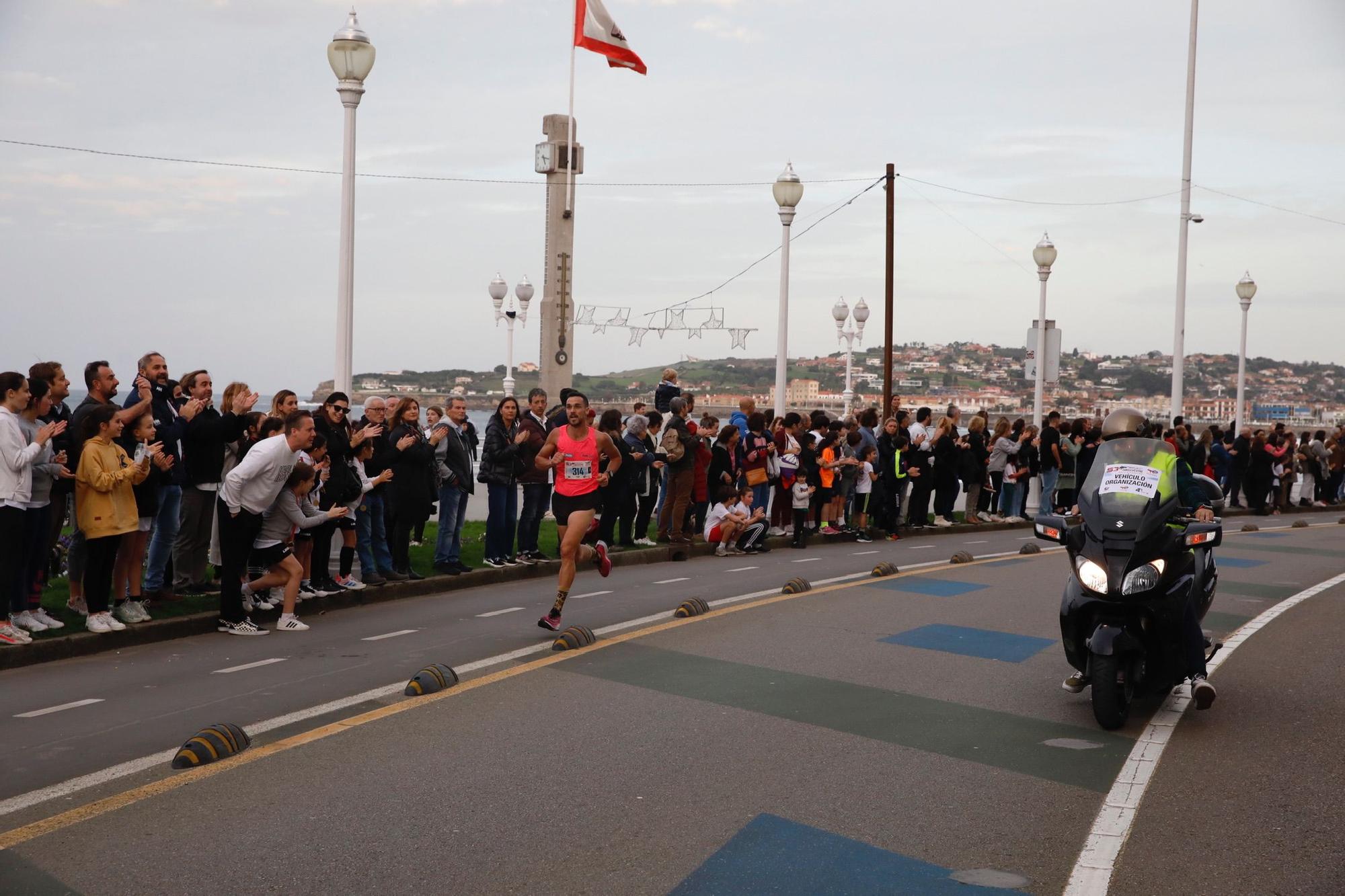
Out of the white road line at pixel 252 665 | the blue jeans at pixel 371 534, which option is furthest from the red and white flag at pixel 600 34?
the white road line at pixel 252 665

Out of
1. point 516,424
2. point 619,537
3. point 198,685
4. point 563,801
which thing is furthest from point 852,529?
point 563,801

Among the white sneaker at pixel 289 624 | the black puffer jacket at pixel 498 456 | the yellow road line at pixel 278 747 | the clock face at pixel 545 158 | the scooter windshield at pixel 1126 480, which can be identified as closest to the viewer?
the yellow road line at pixel 278 747

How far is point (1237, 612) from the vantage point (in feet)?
41.1

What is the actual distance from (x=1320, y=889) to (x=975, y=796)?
62.4 inches

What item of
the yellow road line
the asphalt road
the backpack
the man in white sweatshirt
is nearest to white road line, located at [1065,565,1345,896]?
the asphalt road

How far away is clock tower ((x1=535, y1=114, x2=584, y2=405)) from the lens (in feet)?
69.6

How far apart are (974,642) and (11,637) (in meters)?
7.54

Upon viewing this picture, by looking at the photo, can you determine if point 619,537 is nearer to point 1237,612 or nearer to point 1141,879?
point 1237,612

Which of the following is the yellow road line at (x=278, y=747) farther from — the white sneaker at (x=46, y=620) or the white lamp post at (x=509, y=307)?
the white lamp post at (x=509, y=307)

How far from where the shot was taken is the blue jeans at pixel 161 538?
35.5 feet

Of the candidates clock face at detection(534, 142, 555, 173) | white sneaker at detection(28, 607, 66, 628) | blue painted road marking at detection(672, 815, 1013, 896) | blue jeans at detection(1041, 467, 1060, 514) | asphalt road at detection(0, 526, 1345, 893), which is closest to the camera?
blue painted road marking at detection(672, 815, 1013, 896)

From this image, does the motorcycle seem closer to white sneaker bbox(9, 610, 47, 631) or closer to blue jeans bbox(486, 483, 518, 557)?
white sneaker bbox(9, 610, 47, 631)

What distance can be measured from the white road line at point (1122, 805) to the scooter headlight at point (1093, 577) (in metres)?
0.93

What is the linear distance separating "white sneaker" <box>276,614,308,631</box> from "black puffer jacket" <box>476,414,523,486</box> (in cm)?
389
